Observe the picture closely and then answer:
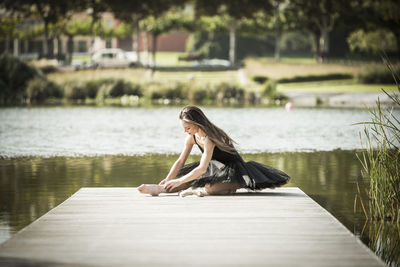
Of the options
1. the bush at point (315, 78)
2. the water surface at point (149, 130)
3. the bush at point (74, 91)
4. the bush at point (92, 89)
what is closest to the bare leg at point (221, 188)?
the water surface at point (149, 130)

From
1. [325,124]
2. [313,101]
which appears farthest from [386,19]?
[325,124]

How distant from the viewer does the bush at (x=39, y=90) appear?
31.1 metres

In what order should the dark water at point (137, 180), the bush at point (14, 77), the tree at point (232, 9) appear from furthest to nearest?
the tree at point (232, 9) → the bush at point (14, 77) → the dark water at point (137, 180)

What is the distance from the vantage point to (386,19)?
45.9 metres

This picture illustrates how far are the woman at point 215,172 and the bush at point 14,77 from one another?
24.4 metres

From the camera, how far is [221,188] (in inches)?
289

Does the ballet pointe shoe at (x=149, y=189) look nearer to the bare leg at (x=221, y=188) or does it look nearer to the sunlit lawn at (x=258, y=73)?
the bare leg at (x=221, y=188)

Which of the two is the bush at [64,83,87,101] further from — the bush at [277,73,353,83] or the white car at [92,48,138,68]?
the white car at [92,48,138,68]

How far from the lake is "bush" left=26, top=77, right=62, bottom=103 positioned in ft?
20.6

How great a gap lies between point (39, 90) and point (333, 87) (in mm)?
13890

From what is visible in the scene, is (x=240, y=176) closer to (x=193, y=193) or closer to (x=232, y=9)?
(x=193, y=193)

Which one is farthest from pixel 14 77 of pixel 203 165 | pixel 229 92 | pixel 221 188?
pixel 203 165

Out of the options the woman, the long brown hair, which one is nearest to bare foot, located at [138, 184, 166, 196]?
the woman

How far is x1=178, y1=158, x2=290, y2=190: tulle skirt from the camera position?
7258 millimetres
